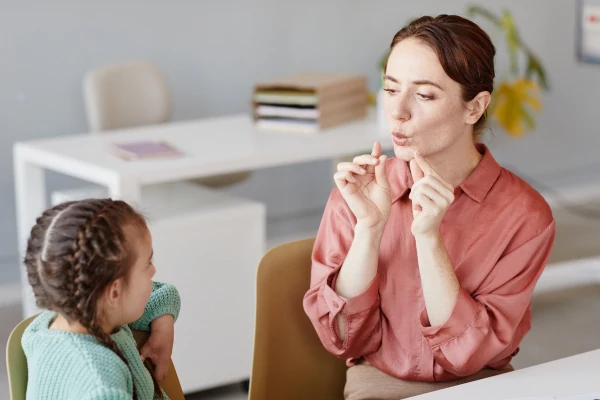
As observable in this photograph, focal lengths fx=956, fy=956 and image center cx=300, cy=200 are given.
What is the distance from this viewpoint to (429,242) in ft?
4.94

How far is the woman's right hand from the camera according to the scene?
1535 millimetres

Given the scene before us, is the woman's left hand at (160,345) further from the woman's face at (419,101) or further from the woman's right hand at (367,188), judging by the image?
the woman's face at (419,101)

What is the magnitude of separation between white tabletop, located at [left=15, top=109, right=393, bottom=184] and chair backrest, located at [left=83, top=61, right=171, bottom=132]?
401 mm

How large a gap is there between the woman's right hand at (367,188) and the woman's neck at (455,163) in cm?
12

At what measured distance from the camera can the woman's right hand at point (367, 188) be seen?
1535 mm

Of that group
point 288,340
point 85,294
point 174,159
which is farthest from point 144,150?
point 85,294

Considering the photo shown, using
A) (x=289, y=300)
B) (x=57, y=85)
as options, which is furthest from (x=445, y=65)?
(x=57, y=85)

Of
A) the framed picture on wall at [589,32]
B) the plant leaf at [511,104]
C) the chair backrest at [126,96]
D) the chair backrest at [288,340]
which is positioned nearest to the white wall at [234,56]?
the chair backrest at [126,96]

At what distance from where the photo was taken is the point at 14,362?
1374 millimetres

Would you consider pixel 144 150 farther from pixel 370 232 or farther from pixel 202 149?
pixel 370 232

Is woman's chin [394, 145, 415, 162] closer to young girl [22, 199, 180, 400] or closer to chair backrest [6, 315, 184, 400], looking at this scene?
young girl [22, 199, 180, 400]

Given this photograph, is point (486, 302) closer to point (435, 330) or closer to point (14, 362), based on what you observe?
point (435, 330)

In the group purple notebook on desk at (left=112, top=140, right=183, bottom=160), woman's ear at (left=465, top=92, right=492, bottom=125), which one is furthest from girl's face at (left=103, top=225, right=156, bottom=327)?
purple notebook on desk at (left=112, top=140, right=183, bottom=160)

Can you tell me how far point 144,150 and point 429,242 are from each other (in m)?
1.43
